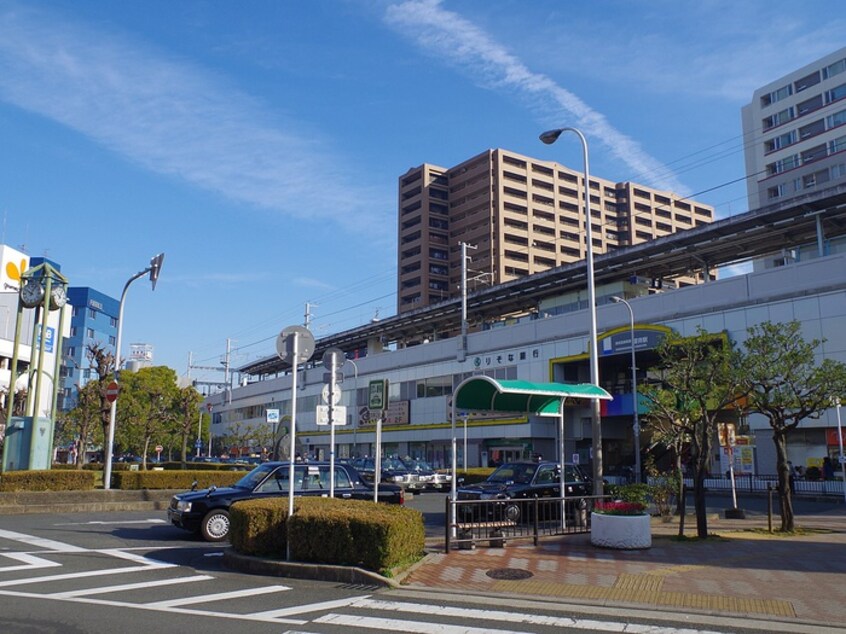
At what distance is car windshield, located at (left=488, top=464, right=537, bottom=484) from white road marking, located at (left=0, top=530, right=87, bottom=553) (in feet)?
34.3

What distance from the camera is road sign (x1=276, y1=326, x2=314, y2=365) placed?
11.1m

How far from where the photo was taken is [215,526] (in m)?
13.9

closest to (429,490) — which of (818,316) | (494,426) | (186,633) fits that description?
(494,426)

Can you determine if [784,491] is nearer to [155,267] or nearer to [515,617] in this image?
[515,617]

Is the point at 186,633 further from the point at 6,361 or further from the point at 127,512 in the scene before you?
the point at 6,361

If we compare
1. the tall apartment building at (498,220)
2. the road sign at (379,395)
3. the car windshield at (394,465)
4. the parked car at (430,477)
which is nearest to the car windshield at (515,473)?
the road sign at (379,395)

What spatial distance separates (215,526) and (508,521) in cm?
583

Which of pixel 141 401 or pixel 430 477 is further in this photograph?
pixel 141 401

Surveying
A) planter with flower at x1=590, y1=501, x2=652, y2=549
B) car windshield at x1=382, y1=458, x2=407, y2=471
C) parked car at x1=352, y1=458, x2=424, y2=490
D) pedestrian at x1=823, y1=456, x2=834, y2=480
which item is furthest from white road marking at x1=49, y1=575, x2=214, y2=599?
pedestrian at x1=823, y1=456, x2=834, y2=480

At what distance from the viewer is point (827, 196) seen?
3684 cm

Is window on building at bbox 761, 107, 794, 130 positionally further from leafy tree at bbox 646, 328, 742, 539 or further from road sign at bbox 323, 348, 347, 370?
road sign at bbox 323, 348, 347, 370

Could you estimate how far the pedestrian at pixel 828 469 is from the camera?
3228 centimetres

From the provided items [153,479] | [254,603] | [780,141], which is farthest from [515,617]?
[780,141]

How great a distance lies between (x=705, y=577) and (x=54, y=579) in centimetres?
894
